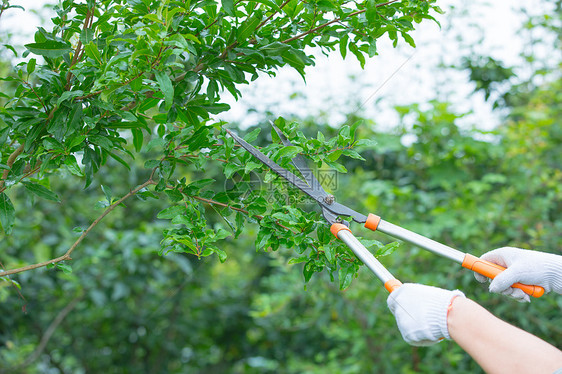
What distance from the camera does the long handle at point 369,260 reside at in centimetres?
90

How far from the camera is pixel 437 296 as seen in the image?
83 cm

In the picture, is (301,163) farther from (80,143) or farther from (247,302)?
(247,302)

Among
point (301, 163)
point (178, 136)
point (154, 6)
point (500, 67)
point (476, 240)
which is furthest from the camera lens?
point (500, 67)

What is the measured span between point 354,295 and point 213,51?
6.99 ft

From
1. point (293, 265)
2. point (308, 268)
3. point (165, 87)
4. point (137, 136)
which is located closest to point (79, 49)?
point (137, 136)

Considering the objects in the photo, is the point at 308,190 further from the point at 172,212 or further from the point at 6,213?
the point at 6,213

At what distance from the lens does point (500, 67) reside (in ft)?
11.2

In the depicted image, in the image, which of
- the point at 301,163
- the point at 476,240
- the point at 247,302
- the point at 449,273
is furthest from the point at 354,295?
the point at 301,163

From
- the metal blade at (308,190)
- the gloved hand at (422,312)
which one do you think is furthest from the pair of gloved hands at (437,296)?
the metal blade at (308,190)

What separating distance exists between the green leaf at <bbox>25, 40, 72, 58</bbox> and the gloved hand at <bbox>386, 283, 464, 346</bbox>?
845 mm

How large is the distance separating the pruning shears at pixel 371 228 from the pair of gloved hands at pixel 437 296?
26 mm

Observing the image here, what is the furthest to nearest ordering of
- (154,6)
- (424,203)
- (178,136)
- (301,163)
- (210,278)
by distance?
(210,278) < (424,203) < (301,163) < (178,136) < (154,6)

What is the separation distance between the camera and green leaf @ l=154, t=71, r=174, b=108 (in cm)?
82

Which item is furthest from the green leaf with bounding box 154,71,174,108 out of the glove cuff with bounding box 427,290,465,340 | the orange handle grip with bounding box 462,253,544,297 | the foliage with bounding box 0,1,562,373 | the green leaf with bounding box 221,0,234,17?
the foliage with bounding box 0,1,562,373
